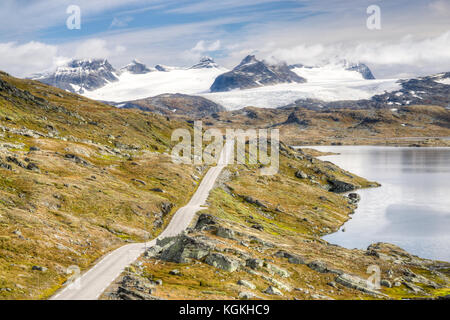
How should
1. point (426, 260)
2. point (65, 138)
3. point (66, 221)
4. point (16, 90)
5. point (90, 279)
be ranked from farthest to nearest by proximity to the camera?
point (16, 90), point (65, 138), point (426, 260), point (66, 221), point (90, 279)

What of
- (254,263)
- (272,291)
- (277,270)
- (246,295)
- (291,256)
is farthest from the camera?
(291,256)

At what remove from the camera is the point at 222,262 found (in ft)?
166

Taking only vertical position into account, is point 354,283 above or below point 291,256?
below

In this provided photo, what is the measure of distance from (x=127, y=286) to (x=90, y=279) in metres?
7.38

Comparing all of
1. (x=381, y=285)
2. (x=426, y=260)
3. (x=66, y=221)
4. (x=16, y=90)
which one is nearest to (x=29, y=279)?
(x=66, y=221)

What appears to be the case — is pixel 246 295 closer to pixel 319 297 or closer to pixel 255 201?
pixel 319 297

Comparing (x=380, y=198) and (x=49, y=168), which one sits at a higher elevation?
(x=49, y=168)

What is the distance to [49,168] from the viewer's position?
9100 cm

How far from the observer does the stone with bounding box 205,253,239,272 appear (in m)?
49.8

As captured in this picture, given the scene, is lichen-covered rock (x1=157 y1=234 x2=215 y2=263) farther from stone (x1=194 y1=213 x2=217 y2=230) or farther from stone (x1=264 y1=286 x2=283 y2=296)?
stone (x1=194 y1=213 x2=217 y2=230)

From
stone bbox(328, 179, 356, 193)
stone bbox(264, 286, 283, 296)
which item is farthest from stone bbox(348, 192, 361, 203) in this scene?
stone bbox(264, 286, 283, 296)

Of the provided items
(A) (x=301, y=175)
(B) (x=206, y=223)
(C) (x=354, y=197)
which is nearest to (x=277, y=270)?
(B) (x=206, y=223)

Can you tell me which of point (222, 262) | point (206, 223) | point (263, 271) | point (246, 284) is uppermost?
point (222, 262)
